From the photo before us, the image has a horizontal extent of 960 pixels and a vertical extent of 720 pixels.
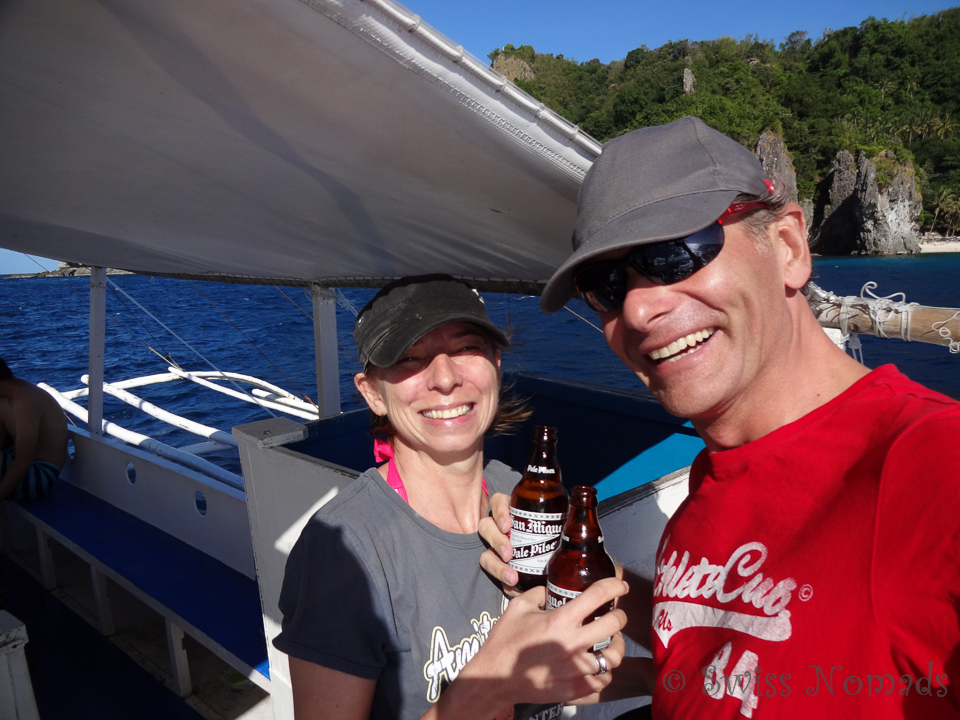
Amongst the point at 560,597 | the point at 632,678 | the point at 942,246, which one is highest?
the point at 942,246

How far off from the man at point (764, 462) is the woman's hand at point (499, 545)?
23 mm

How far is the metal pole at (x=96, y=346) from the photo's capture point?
542cm

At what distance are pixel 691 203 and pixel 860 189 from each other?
8037 cm

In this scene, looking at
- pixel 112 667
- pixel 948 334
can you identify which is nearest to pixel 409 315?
pixel 948 334

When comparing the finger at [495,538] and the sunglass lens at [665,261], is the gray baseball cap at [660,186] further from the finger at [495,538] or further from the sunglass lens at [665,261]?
the finger at [495,538]

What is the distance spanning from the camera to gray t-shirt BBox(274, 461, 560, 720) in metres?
1.25

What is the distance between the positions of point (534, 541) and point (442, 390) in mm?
433

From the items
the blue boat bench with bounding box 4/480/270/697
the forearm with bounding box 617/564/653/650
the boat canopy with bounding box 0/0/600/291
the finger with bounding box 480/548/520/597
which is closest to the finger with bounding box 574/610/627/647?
the finger with bounding box 480/548/520/597

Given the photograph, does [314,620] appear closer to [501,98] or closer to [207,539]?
[501,98]

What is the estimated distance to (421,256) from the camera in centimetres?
298

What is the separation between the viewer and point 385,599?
132cm

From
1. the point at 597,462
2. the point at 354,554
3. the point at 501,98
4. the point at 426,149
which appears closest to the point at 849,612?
the point at 354,554

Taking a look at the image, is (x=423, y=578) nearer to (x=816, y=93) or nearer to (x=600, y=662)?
(x=600, y=662)

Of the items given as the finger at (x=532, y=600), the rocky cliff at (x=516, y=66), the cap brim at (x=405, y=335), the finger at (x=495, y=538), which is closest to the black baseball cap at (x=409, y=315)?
the cap brim at (x=405, y=335)
